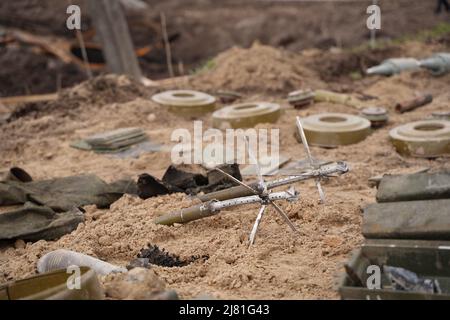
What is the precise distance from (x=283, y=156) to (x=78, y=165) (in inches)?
97.1

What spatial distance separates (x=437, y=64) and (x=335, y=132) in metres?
3.91

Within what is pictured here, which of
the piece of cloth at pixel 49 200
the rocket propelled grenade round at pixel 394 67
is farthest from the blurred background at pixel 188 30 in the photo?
the piece of cloth at pixel 49 200

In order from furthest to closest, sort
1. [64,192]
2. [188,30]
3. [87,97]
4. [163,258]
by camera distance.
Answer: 1. [188,30]
2. [87,97]
3. [64,192]
4. [163,258]

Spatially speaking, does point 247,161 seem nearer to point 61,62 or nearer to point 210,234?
point 210,234

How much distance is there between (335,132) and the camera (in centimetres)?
732

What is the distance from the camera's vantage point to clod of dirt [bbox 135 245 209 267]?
13.9ft

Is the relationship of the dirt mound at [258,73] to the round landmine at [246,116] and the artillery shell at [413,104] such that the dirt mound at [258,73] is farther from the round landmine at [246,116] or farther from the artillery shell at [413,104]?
the artillery shell at [413,104]

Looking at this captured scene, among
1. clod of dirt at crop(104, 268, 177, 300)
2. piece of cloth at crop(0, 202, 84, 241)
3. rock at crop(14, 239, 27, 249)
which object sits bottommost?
rock at crop(14, 239, 27, 249)

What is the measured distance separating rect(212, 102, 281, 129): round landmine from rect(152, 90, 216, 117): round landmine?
0.85 meters

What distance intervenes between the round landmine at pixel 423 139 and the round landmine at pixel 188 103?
3.16m

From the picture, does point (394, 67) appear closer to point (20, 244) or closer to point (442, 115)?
point (442, 115)
